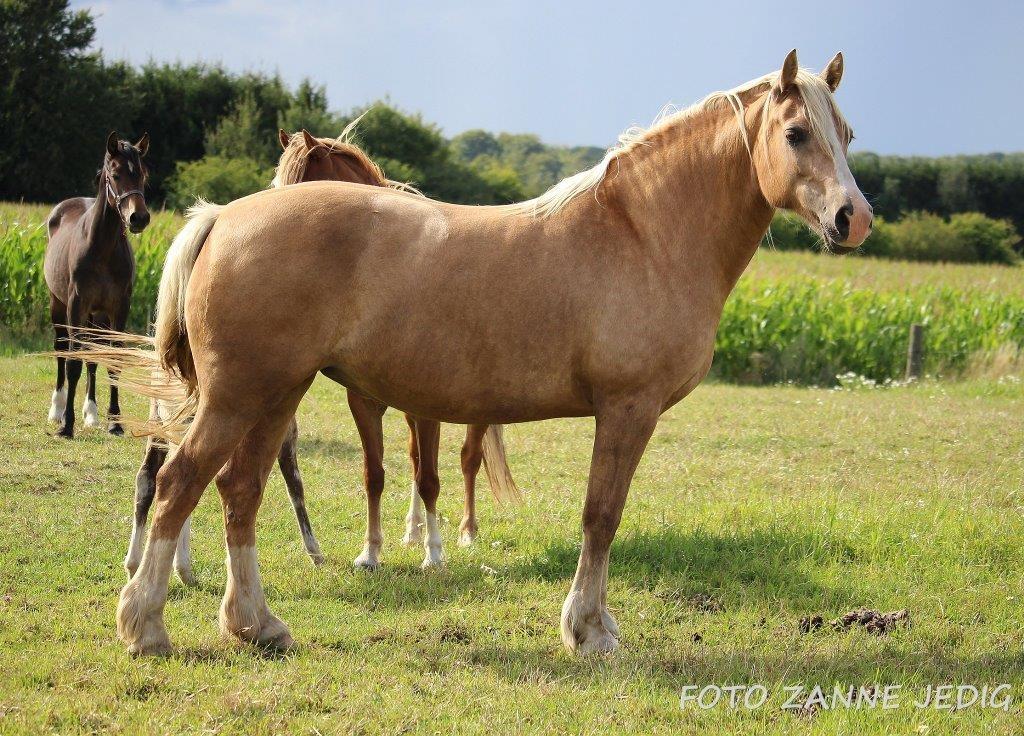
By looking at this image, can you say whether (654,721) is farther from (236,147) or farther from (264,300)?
(236,147)

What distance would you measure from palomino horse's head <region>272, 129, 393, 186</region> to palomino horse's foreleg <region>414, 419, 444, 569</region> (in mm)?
1615

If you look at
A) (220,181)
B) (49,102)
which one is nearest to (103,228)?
(220,181)

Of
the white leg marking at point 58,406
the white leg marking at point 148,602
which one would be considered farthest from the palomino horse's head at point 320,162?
the white leg marking at point 58,406

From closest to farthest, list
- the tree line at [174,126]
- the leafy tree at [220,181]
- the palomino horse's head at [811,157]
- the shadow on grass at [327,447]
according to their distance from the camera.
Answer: the palomino horse's head at [811,157] < the shadow on grass at [327,447] < the leafy tree at [220,181] < the tree line at [174,126]

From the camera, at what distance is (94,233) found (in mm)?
8773

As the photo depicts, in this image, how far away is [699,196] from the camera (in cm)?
397

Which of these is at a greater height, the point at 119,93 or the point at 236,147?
the point at 119,93

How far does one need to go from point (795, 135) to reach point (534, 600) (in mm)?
2573

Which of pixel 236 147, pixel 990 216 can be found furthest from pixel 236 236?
pixel 990 216

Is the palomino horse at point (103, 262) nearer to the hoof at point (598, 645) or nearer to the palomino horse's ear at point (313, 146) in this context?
→ the palomino horse's ear at point (313, 146)

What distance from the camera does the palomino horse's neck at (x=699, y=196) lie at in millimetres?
3918

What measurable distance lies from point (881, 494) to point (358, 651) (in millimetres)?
4436

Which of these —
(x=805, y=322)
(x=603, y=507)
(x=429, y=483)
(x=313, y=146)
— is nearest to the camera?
(x=603, y=507)

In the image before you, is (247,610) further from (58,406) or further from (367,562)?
(58,406)
